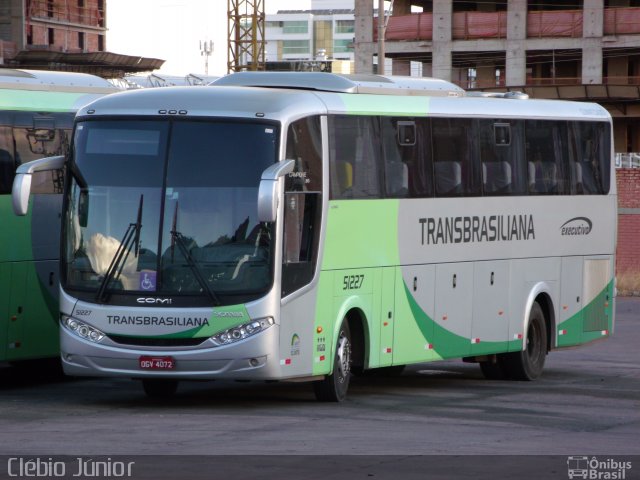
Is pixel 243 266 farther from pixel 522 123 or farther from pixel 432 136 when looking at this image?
pixel 522 123

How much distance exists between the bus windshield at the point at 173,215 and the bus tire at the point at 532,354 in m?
6.34

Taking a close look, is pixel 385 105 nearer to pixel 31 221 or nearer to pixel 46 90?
pixel 46 90

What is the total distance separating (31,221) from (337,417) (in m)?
4.83

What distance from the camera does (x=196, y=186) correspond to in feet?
50.3

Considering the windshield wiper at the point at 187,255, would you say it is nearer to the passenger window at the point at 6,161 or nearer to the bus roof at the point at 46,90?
the passenger window at the point at 6,161

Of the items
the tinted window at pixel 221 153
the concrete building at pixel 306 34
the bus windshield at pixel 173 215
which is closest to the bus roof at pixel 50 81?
the bus windshield at pixel 173 215

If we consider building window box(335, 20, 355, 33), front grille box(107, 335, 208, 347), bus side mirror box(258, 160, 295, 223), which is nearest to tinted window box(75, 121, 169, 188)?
bus side mirror box(258, 160, 295, 223)

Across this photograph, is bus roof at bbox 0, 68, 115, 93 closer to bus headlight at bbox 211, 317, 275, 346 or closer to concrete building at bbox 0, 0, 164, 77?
bus headlight at bbox 211, 317, 275, 346

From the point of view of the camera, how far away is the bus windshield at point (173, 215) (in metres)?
15.2

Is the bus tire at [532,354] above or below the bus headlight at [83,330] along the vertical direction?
below

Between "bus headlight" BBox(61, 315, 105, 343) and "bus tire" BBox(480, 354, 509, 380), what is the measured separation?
22.9 ft

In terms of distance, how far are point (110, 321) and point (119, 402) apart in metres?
1.56

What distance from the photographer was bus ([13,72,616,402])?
15203mm

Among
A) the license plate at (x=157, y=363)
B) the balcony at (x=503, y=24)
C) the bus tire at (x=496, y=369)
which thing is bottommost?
the bus tire at (x=496, y=369)
